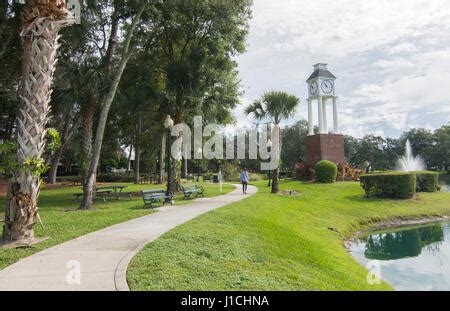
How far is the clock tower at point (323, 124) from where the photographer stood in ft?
102

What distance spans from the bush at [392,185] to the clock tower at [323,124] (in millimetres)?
8822

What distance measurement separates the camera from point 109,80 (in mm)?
16500

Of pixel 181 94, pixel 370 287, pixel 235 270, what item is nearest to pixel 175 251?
pixel 235 270

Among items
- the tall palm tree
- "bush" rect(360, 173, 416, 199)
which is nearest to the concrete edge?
the tall palm tree

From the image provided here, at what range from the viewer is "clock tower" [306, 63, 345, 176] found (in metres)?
31.0

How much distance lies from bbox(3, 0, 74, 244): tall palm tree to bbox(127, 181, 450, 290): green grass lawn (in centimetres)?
331

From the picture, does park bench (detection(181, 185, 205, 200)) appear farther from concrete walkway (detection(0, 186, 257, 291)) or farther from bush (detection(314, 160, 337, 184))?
bush (detection(314, 160, 337, 184))

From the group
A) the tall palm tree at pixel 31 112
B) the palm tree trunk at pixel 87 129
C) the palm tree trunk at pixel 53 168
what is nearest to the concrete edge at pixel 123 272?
the tall palm tree at pixel 31 112

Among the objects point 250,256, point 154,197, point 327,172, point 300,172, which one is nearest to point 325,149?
point 300,172

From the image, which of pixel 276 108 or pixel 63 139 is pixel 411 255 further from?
pixel 63 139

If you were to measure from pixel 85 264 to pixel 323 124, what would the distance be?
31.5 metres

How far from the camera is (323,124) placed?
113 feet

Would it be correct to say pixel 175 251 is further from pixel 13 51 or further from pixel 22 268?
pixel 13 51

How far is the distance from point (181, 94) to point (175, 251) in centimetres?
1452
